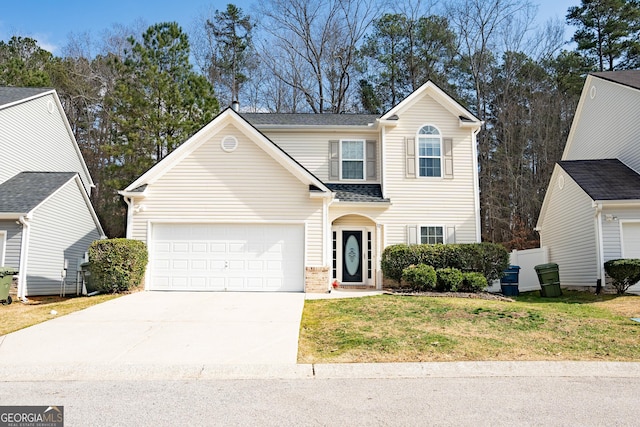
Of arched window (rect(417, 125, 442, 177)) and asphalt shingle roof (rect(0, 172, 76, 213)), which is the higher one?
arched window (rect(417, 125, 442, 177))

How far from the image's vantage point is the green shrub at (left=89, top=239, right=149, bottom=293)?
13203mm

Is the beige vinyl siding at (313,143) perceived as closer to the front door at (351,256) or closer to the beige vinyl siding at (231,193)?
the front door at (351,256)

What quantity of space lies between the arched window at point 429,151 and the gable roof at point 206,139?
178 inches

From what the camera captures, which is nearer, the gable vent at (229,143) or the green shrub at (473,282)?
the green shrub at (473,282)

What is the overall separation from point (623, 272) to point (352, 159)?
9064mm

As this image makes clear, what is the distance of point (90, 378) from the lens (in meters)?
6.31

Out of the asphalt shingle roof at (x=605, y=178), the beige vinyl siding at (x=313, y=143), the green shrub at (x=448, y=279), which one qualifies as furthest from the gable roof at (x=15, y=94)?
the asphalt shingle roof at (x=605, y=178)

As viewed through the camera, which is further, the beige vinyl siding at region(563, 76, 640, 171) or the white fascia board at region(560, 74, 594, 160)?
the white fascia board at region(560, 74, 594, 160)

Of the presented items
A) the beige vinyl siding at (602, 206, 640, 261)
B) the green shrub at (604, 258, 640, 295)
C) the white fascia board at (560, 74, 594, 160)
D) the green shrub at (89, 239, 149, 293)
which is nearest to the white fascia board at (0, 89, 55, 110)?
the green shrub at (89, 239, 149, 293)

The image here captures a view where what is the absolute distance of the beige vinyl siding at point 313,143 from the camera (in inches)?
700

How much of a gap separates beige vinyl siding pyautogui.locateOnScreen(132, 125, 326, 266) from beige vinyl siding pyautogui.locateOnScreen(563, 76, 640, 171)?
10.6m

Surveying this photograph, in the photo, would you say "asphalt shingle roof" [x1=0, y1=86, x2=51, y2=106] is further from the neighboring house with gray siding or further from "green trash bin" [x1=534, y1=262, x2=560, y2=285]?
"green trash bin" [x1=534, y1=262, x2=560, y2=285]

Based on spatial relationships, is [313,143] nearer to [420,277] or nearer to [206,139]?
[206,139]

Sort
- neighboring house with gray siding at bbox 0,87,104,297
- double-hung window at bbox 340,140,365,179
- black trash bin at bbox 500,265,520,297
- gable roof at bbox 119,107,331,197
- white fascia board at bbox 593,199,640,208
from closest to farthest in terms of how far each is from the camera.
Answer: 1. white fascia board at bbox 593,199,640,208
2. gable roof at bbox 119,107,331,197
3. neighboring house with gray siding at bbox 0,87,104,297
4. black trash bin at bbox 500,265,520,297
5. double-hung window at bbox 340,140,365,179
